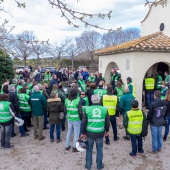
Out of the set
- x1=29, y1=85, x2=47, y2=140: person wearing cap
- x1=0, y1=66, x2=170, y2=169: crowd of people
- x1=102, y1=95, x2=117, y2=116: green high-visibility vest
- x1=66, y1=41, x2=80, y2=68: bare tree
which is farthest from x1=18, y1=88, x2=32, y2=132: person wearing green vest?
x1=66, y1=41, x2=80, y2=68: bare tree

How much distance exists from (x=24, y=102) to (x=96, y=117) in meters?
3.58

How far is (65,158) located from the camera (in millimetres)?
5383

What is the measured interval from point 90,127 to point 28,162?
7.06 feet

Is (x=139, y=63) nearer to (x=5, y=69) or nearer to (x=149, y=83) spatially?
(x=149, y=83)

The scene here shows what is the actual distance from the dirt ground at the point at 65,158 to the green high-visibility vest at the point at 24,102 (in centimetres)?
123

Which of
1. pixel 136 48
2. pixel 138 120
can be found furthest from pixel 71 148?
pixel 136 48

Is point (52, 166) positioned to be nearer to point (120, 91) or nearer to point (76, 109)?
point (76, 109)

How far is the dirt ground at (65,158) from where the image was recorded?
16.3 ft

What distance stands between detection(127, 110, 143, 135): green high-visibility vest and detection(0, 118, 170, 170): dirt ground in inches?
33.3

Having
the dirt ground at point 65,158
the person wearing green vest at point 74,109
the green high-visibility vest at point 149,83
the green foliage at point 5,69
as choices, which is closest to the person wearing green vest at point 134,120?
the dirt ground at point 65,158

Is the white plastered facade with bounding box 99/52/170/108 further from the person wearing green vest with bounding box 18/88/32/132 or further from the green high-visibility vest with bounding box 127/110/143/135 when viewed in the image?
the person wearing green vest with bounding box 18/88/32/132

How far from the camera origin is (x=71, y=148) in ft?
19.7

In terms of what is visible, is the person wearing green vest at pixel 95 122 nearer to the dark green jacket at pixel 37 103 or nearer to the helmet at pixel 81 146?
the helmet at pixel 81 146

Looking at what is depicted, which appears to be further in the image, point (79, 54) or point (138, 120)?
point (79, 54)
